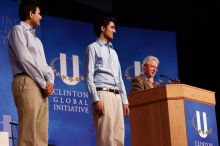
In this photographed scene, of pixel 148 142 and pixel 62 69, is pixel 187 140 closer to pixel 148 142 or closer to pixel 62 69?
pixel 148 142

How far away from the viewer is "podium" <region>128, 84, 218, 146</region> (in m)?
4.77

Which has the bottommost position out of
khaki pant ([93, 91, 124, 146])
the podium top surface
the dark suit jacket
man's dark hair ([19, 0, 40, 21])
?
khaki pant ([93, 91, 124, 146])

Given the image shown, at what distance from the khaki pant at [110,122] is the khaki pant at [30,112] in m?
0.54

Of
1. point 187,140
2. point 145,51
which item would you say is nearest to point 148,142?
point 187,140

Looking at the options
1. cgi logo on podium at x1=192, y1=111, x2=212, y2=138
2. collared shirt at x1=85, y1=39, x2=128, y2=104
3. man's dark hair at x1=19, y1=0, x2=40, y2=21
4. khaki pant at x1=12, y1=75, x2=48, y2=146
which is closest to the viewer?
khaki pant at x1=12, y1=75, x2=48, y2=146

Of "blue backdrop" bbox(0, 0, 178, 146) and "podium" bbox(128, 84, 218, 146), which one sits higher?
"blue backdrop" bbox(0, 0, 178, 146)

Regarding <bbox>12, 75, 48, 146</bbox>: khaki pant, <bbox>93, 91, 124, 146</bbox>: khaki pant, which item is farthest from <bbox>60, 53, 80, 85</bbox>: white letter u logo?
<bbox>12, 75, 48, 146</bbox>: khaki pant

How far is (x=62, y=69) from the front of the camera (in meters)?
7.09

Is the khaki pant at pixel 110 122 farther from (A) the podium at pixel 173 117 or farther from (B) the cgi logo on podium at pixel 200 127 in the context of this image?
(B) the cgi logo on podium at pixel 200 127

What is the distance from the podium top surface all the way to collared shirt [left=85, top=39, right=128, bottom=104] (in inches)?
22.2

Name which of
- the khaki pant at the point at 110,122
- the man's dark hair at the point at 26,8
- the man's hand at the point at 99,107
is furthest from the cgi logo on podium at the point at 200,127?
the man's dark hair at the point at 26,8

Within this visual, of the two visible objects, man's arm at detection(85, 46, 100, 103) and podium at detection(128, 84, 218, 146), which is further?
podium at detection(128, 84, 218, 146)

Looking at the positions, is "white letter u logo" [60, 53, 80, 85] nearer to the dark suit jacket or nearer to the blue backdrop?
the blue backdrop

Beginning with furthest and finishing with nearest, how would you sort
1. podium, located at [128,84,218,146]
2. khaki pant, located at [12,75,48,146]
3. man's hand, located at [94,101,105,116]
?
podium, located at [128,84,218,146], man's hand, located at [94,101,105,116], khaki pant, located at [12,75,48,146]
